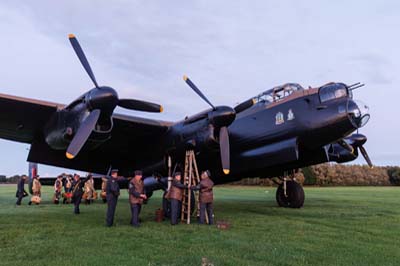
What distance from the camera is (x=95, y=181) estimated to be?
19797mm

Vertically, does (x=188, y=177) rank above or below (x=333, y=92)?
below

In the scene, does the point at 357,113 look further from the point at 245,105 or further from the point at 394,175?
the point at 394,175

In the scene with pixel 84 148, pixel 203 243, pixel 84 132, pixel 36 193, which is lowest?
pixel 203 243

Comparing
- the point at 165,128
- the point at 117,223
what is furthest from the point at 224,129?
the point at 117,223

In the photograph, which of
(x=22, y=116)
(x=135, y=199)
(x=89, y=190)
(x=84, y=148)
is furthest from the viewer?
(x=89, y=190)

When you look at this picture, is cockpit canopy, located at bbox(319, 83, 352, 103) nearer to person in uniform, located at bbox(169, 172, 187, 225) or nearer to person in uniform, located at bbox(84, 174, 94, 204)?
person in uniform, located at bbox(169, 172, 187, 225)

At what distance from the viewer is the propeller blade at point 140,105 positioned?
11070mm

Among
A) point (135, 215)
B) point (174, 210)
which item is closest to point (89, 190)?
point (174, 210)

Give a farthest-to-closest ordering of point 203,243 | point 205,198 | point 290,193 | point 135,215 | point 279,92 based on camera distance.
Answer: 1. point 290,193
2. point 279,92
3. point 205,198
4. point 135,215
5. point 203,243

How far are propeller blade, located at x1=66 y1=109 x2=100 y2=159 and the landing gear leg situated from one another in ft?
28.4

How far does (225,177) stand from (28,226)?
6.57 m

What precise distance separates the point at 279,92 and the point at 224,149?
115 inches

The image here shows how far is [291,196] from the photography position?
1488cm

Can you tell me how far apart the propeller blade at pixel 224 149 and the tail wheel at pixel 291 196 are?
5382 mm
